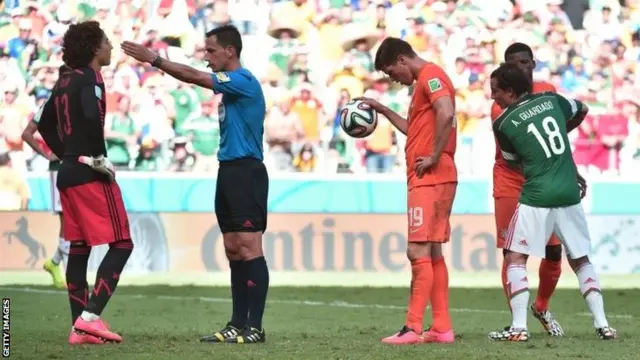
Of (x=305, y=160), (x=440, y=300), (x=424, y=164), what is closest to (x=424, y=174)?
(x=424, y=164)

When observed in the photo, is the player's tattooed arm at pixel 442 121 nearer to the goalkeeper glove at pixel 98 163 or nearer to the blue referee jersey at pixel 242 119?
the blue referee jersey at pixel 242 119

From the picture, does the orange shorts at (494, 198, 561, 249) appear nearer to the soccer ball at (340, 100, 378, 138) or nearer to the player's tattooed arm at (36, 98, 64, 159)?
the soccer ball at (340, 100, 378, 138)

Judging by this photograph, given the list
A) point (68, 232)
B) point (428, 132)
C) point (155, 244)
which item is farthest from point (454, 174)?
point (155, 244)

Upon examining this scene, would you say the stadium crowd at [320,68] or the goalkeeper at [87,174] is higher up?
the stadium crowd at [320,68]

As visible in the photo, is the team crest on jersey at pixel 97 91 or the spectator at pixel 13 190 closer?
the team crest on jersey at pixel 97 91

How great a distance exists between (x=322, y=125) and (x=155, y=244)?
3.58 meters

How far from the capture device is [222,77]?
7.52 metres

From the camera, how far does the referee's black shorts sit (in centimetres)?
772

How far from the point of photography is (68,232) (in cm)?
769

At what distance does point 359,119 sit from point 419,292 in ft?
4.46

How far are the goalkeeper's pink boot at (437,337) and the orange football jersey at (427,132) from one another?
38.1 inches

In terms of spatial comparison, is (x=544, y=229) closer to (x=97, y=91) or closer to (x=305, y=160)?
(x=97, y=91)

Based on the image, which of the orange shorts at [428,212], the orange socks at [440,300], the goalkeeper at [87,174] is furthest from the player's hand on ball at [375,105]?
the goalkeeper at [87,174]

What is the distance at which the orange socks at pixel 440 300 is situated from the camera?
7867 mm
